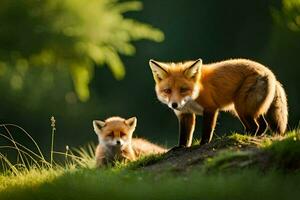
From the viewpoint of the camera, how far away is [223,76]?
27.6 ft

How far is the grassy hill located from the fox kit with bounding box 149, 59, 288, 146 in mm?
440

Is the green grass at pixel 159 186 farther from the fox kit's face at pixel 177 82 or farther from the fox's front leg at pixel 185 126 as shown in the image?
the fox's front leg at pixel 185 126

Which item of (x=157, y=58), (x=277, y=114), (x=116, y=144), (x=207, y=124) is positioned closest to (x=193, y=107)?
(x=207, y=124)

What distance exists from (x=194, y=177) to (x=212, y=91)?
6.56 feet

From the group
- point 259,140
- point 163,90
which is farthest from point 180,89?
point 259,140

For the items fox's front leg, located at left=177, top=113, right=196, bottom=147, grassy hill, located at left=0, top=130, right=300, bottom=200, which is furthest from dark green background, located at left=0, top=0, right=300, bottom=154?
A: grassy hill, located at left=0, top=130, right=300, bottom=200

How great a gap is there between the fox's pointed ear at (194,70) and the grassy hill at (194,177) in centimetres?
70

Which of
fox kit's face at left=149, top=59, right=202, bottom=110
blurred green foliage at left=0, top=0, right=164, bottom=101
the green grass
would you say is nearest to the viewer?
blurred green foliage at left=0, top=0, right=164, bottom=101

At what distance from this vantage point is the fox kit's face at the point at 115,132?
931 cm

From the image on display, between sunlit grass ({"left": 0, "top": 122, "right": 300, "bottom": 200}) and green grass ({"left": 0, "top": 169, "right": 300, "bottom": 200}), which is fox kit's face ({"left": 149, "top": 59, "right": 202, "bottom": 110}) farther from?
green grass ({"left": 0, "top": 169, "right": 300, "bottom": 200})

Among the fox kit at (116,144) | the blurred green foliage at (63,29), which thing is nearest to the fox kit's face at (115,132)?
the fox kit at (116,144)

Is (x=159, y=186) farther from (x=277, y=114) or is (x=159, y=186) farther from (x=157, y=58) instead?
(x=157, y=58)

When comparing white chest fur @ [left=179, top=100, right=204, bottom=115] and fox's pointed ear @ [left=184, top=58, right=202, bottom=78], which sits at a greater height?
fox's pointed ear @ [left=184, top=58, right=202, bottom=78]

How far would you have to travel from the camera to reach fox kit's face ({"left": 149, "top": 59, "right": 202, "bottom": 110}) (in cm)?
801
